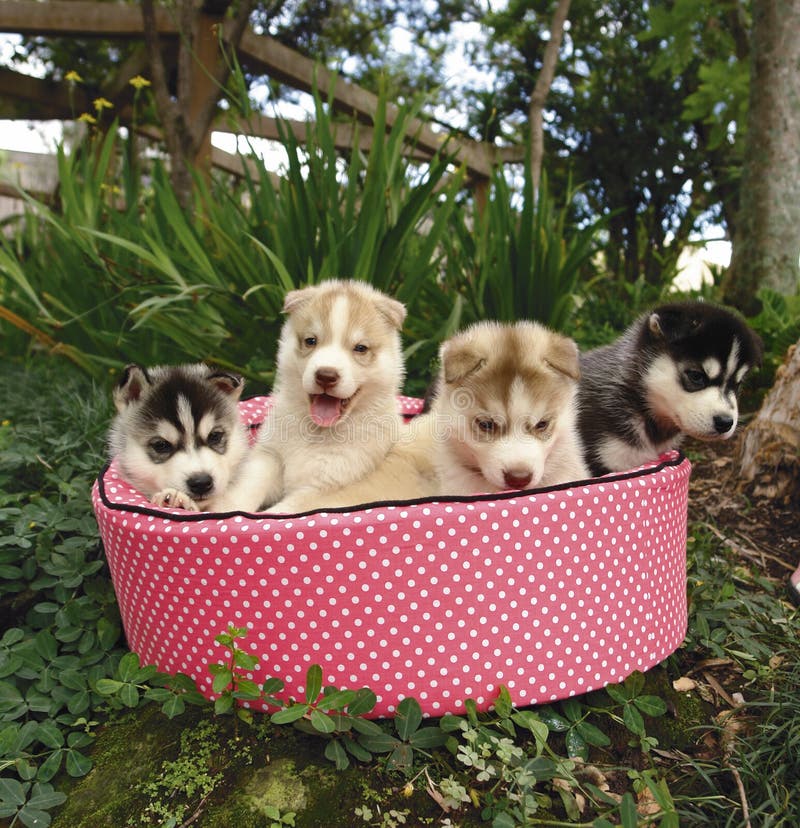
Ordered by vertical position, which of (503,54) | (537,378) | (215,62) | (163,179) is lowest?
(537,378)

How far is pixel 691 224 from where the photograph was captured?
11156 millimetres

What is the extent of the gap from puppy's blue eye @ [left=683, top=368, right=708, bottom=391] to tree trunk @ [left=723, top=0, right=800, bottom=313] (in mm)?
2625

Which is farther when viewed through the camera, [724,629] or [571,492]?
[724,629]

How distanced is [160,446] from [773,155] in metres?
4.57

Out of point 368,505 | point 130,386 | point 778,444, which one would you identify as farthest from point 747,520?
point 130,386

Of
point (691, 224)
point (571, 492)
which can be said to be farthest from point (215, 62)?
point (691, 224)

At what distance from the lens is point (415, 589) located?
81.4 inches

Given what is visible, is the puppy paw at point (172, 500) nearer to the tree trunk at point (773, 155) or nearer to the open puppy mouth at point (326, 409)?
the open puppy mouth at point (326, 409)

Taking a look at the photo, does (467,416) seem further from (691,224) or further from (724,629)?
(691,224)

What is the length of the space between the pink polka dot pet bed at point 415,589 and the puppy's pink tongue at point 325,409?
0.65 meters

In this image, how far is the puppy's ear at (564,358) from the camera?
248cm

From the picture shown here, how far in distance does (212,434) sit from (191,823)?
1.37 meters

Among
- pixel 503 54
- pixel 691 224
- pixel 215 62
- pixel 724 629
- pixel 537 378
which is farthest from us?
pixel 503 54

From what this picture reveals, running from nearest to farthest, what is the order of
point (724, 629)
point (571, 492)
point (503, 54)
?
point (571, 492)
point (724, 629)
point (503, 54)
